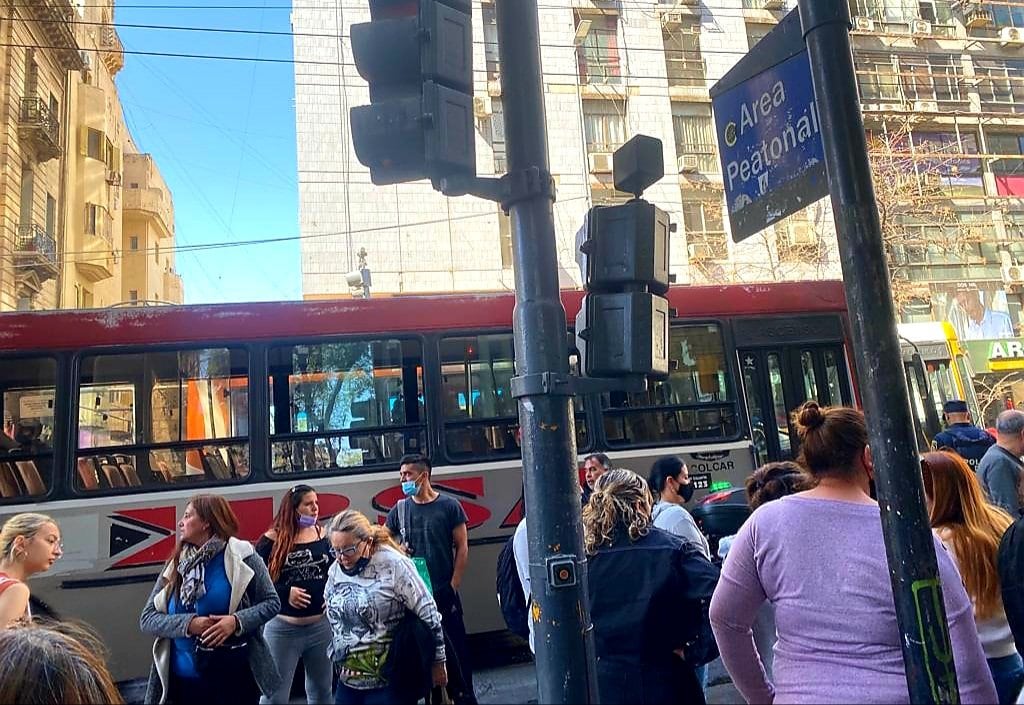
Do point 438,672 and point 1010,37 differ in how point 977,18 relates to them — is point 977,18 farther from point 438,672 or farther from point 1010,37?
point 438,672

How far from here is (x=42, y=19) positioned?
2325cm

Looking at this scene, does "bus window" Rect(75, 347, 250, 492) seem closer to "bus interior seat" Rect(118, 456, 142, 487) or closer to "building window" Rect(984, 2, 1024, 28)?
"bus interior seat" Rect(118, 456, 142, 487)

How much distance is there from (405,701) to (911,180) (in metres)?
22.9

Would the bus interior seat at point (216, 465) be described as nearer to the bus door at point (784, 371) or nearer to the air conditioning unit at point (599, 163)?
the bus door at point (784, 371)

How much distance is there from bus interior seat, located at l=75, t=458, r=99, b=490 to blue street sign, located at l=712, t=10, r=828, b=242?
19.0ft

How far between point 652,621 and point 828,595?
97cm

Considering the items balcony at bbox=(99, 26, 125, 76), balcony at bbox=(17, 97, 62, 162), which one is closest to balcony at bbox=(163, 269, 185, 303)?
balcony at bbox=(99, 26, 125, 76)

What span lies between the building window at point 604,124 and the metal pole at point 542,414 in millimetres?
21502

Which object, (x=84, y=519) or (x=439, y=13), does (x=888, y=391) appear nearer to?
(x=439, y=13)

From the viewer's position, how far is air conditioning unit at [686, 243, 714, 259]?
77.9 ft

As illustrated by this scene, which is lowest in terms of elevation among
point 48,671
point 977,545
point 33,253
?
point 977,545

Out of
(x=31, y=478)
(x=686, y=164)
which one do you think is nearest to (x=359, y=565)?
(x=31, y=478)

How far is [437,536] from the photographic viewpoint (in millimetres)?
5742

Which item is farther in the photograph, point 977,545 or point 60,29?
point 60,29
